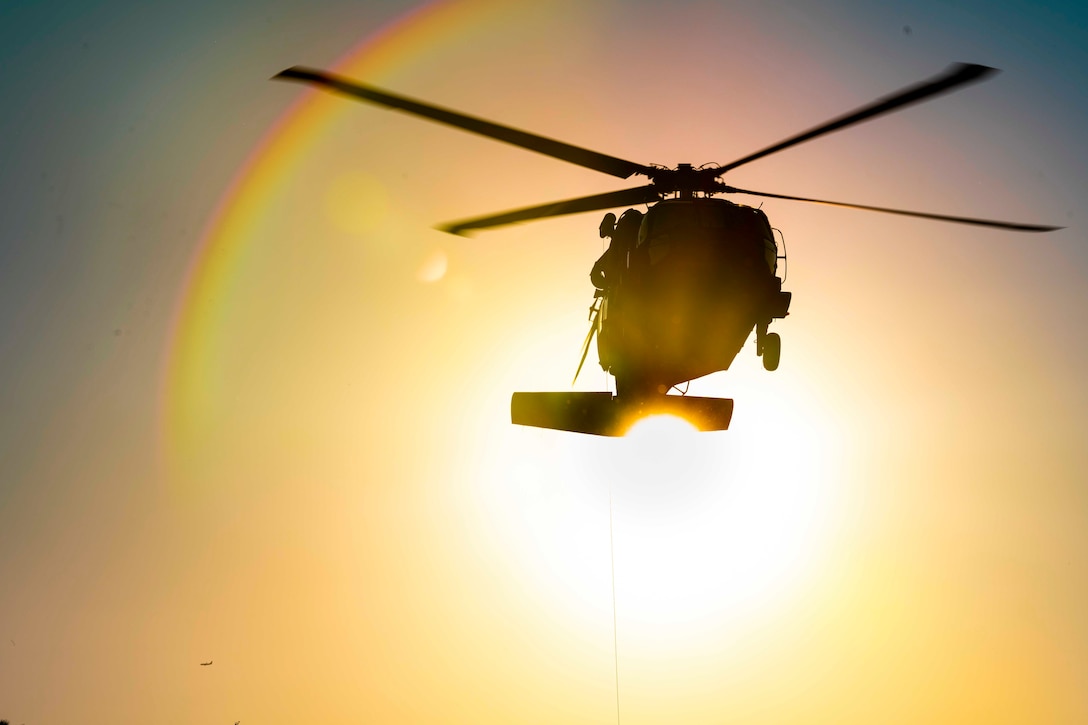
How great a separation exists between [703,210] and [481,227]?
3.00 metres

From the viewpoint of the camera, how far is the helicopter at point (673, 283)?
1138cm

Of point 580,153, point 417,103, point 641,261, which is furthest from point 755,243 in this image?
point 417,103

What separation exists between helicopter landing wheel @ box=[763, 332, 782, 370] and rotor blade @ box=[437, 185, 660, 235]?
2.58 m

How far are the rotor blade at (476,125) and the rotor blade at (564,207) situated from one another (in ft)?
1.13

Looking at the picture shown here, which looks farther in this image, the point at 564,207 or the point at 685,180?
the point at 685,180

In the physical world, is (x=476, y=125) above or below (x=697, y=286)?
above

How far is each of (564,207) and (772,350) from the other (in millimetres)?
3507

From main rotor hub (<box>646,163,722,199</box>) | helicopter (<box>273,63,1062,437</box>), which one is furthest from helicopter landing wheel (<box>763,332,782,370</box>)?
main rotor hub (<box>646,163,722,199</box>)

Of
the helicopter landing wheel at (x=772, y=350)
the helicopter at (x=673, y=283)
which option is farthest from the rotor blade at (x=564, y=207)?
the helicopter landing wheel at (x=772, y=350)

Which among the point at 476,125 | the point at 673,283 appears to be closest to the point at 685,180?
the point at 673,283

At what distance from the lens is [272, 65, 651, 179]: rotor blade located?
8344mm

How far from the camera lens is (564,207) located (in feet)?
38.1

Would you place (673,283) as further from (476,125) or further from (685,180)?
(476,125)

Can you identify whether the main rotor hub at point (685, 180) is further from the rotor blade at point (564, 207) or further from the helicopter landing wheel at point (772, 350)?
the helicopter landing wheel at point (772, 350)
